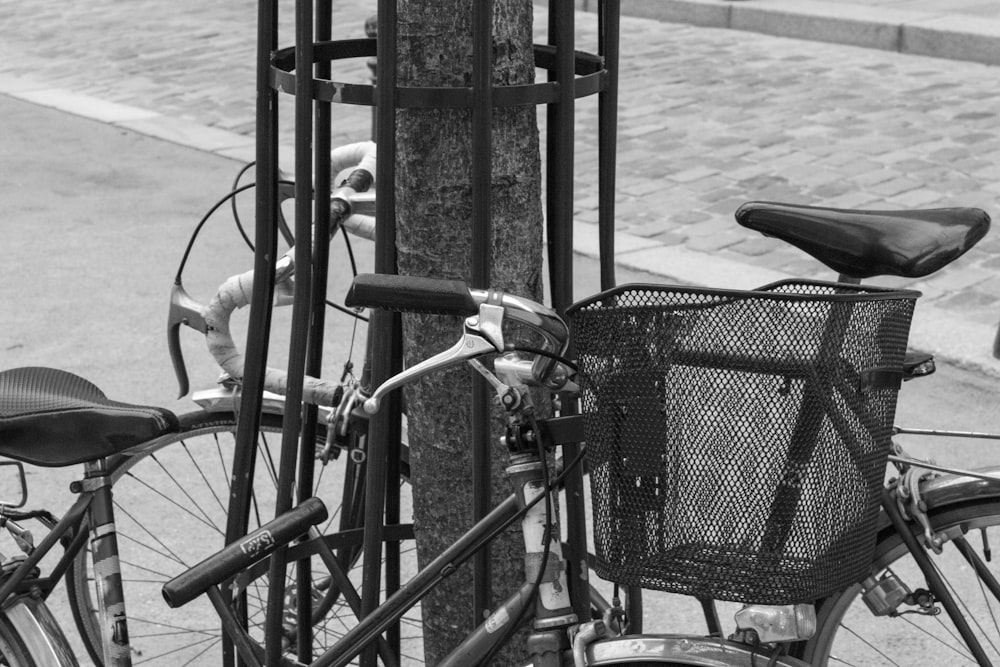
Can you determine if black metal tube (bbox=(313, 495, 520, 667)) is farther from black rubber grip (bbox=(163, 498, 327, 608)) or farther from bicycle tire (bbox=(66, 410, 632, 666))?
bicycle tire (bbox=(66, 410, 632, 666))

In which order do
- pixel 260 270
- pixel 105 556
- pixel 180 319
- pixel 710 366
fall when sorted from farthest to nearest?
pixel 180 319 < pixel 105 556 < pixel 260 270 < pixel 710 366

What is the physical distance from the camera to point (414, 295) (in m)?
1.70

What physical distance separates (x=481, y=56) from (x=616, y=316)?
543 mm

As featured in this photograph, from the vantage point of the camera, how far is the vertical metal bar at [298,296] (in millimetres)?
2070

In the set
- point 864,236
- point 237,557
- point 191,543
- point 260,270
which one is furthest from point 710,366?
point 191,543

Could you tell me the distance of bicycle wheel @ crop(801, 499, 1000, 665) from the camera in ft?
7.42

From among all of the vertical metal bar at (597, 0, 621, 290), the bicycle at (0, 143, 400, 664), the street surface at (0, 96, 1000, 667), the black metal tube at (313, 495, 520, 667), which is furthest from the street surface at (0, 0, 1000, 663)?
the black metal tube at (313, 495, 520, 667)

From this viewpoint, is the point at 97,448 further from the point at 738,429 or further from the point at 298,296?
the point at 738,429

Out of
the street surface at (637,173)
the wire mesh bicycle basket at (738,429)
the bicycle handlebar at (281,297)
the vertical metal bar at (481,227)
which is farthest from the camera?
the street surface at (637,173)

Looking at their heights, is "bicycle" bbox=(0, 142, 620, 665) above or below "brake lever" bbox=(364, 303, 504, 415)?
below


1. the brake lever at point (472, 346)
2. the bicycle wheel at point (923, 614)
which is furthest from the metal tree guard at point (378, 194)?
the bicycle wheel at point (923, 614)

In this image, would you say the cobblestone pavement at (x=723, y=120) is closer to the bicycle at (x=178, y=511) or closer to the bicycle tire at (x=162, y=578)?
the bicycle tire at (x=162, y=578)

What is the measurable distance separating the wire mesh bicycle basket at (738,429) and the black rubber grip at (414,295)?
0.48ft

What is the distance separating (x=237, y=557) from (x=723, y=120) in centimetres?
649
